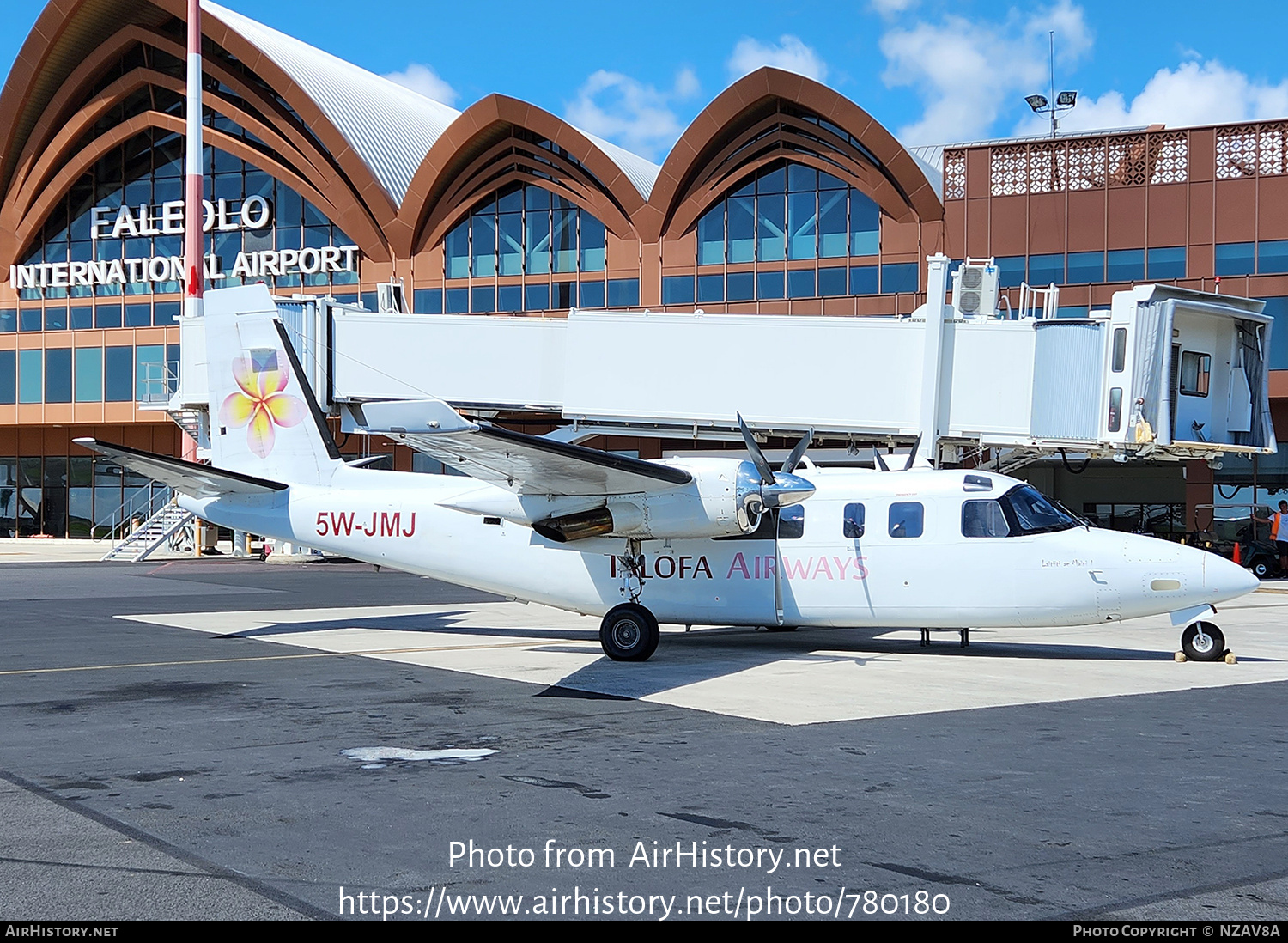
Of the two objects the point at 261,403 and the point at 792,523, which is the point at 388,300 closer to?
the point at 261,403

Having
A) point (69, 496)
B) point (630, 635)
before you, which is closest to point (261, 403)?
point (630, 635)

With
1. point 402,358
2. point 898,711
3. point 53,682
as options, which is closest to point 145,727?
point 53,682

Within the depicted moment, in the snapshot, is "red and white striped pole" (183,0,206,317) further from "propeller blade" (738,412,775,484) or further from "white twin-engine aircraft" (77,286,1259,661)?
"propeller blade" (738,412,775,484)

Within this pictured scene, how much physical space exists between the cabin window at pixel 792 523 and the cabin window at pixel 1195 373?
15132 millimetres

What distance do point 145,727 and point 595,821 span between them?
5.23 metres

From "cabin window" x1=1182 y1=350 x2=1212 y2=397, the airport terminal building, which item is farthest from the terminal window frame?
the airport terminal building

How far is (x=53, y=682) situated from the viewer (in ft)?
43.5

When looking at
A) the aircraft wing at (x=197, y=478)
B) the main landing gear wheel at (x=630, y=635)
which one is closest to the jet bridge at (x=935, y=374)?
the aircraft wing at (x=197, y=478)

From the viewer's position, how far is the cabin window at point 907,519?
51.1ft

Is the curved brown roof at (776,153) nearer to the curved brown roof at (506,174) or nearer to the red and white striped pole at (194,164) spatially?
the curved brown roof at (506,174)

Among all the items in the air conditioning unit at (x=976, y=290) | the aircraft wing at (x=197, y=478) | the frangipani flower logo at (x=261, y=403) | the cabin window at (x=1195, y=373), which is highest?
the air conditioning unit at (x=976, y=290)

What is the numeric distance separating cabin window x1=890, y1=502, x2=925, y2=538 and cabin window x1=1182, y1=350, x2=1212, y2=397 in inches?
576

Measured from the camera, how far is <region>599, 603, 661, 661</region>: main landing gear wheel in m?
15.6

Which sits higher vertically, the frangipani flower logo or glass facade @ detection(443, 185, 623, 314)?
glass facade @ detection(443, 185, 623, 314)
